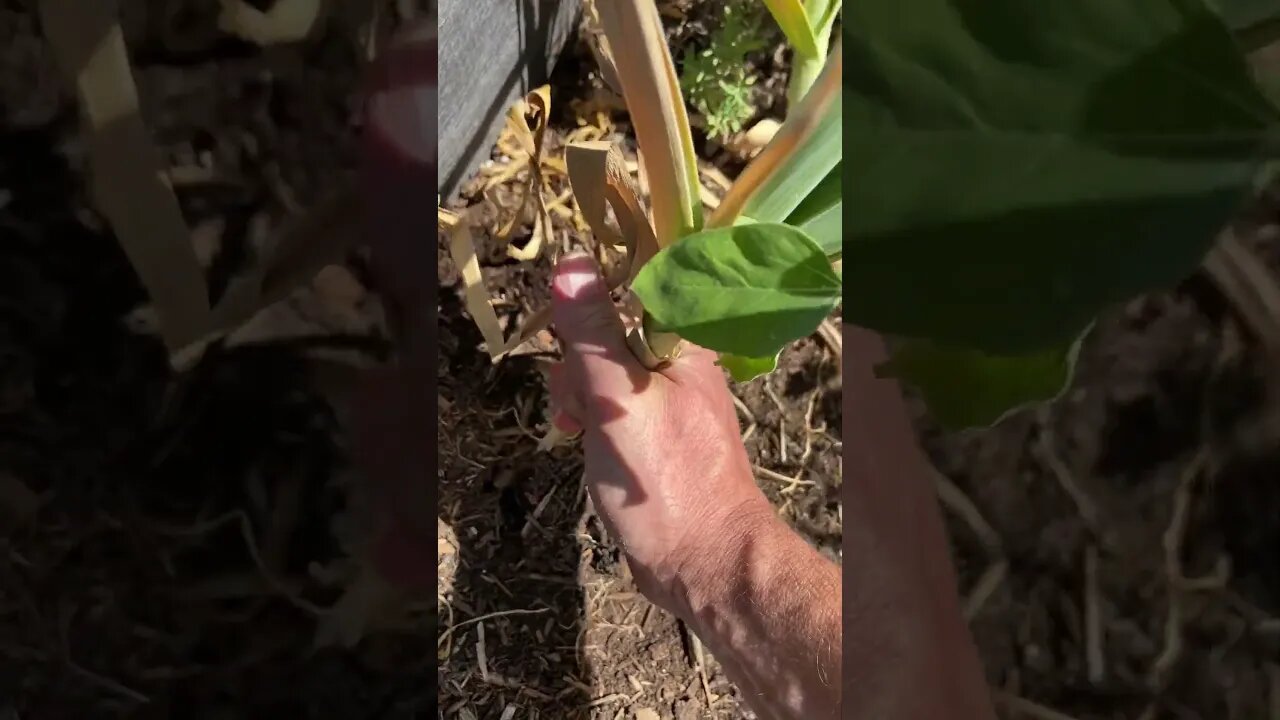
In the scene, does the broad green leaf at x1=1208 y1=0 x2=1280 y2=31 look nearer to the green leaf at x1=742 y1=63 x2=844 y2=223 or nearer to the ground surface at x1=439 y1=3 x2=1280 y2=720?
the ground surface at x1=439 y1=3 x2=1280 y2=720

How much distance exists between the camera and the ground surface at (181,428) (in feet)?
0.70

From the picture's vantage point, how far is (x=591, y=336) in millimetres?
800

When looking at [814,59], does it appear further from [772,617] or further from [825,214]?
[772,617]

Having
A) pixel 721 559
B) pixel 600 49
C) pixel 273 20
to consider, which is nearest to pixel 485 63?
pixel 600 49

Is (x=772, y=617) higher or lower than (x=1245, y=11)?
lower

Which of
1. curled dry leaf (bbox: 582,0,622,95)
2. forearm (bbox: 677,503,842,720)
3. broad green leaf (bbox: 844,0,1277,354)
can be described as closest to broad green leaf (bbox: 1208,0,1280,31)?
broad green leaf (bbox: 844,0,1277,354)

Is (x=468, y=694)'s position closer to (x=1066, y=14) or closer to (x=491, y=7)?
(x=491, y=7)

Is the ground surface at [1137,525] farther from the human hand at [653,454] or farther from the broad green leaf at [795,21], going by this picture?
the human hand at [653,454]

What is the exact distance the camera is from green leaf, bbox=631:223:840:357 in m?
0.40

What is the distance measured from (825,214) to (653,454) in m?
0.37

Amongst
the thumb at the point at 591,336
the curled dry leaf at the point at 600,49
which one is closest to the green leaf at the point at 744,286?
the thumb at the point at 591,336

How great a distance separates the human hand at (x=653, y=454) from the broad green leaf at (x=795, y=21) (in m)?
0.34

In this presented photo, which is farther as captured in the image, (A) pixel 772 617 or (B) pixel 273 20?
(A) pixel 772 617

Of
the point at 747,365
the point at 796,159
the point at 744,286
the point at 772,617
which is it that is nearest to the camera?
the point at 744,286
